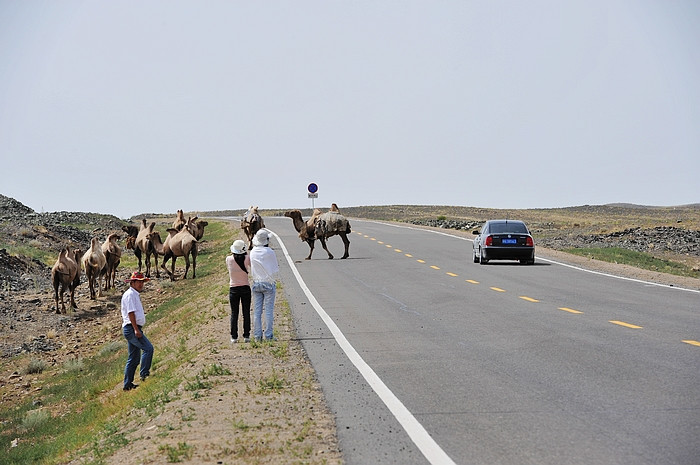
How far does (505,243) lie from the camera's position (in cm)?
3080

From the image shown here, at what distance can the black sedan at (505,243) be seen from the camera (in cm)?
3073

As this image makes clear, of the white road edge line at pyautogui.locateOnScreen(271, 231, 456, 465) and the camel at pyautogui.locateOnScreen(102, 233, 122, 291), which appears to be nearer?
the white road edge line at pyautogui.locateOnScreen(271, 231, 456, 465)

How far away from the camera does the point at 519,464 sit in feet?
22.3

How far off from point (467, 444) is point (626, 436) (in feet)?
4.67

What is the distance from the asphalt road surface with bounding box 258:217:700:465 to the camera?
742cm

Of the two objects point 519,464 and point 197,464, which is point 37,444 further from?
point 519,464

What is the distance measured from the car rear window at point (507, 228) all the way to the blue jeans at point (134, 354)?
58.7ft

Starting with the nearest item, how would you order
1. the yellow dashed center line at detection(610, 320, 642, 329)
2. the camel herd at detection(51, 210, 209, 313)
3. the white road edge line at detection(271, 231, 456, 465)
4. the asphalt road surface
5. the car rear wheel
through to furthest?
the white road edge line at detection(271, 231, 456, 465) → the asphalt road surface → the yellow dashed center line at detection(610, 320, 642, 329) → the camel herd at detection(51, 210, 209, 313) → the car rear wheel

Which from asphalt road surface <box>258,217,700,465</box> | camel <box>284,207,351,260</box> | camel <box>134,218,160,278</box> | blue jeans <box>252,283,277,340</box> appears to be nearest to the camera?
asphalt road surface <box>258,217,700,465</box>

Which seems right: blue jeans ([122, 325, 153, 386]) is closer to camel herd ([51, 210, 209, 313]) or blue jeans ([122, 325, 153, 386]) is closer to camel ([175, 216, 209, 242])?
camel herd ([51, 210, 209, 313])

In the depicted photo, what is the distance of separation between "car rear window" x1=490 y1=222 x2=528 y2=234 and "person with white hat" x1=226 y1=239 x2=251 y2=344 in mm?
17475

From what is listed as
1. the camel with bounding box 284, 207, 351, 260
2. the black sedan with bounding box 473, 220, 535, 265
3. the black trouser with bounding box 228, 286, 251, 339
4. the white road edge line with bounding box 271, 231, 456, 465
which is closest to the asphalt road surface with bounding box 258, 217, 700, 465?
the white road edge line with bounding box 271, 231, 456, 465

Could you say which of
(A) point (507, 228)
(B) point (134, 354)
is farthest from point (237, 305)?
(A) point (507, 228)

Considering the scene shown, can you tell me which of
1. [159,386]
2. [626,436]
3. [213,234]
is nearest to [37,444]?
[159,386]
